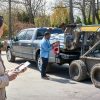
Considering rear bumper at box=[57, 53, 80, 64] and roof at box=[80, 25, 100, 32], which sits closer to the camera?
roof at box=[80, 25, 100, 32]

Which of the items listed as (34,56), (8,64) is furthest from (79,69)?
(8,64)

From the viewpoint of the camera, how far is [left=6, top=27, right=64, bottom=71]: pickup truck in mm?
13156

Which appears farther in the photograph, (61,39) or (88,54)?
(61,39)

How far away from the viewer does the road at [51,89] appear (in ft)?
28.0

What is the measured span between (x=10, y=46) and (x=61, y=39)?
4.56 meters

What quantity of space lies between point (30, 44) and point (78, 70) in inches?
140

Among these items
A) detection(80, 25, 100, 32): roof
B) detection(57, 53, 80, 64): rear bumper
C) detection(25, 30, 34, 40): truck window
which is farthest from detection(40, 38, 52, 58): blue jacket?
detection(25, 30, 34, 40): truck window

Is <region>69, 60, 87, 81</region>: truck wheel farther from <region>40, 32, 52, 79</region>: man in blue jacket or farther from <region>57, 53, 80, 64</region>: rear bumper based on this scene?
<region>40, 32, 52, 79</region>: man in blue jacket

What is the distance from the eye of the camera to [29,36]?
14.2 meters

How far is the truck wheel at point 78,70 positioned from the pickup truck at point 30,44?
1.20 meters

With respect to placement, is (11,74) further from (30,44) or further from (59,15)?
(59,15)

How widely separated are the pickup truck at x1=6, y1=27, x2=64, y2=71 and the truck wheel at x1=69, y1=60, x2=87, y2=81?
1.20m

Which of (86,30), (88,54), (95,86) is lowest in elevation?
(95,86)

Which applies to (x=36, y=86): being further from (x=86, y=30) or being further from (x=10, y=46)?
(x=10, y=46)
